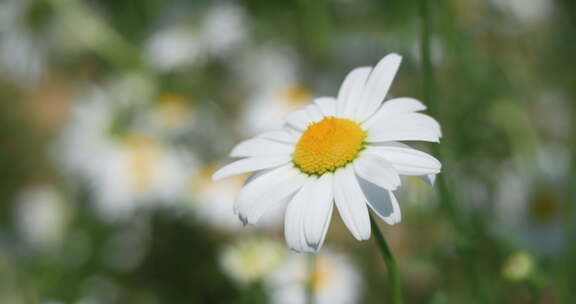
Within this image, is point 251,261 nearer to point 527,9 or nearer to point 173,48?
point 173,48

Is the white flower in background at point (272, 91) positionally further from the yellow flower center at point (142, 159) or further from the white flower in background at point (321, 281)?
the white flower in background at point (321, 281)

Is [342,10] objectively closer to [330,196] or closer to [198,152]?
[198,152]

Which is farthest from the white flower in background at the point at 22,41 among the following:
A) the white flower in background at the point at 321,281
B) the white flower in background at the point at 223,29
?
the white flower in background at the point at 321,281

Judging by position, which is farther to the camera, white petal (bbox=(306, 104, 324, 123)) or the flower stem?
white petal (bbox=(306, 104, 324, 123))

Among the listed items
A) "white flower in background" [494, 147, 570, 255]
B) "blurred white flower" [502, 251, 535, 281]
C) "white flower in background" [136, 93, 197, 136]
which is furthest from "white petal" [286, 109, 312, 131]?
"white flower in background" [136, 93, 197, 136]

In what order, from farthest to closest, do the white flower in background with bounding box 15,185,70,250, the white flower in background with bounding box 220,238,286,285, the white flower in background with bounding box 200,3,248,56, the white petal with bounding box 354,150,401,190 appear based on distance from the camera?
the white flower in background with bounding box 15,185,70,250
the white flower in background with bounding box 200,3,248,56
the white flower in background with bounding box 220,238,286,285
the white petal with bounding box 354,150,401,190

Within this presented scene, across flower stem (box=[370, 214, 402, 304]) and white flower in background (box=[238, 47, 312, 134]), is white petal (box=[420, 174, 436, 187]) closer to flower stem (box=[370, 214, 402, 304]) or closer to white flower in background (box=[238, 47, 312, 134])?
flower stem (box=[370, 214, 402, 304])
